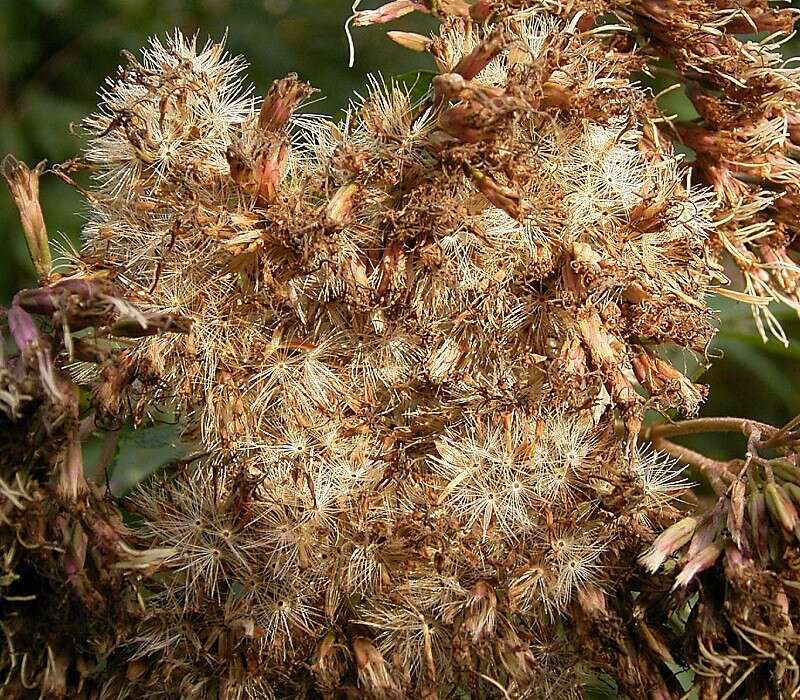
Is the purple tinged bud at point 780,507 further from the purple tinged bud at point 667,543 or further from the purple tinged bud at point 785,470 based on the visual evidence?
the purple tinged bud at point 667,543

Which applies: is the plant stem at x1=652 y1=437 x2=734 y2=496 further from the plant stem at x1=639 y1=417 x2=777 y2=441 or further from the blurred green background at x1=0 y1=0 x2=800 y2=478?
the blurred green background at x1=0 y1=0 x2=800 y2=478

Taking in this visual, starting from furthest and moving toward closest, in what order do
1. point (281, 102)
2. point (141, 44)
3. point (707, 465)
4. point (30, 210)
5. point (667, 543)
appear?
point (141, 44) < point (707, 465) < point (30, 210) < point (281, 102) < point (667, 543)

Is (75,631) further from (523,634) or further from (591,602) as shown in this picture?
(591,602)

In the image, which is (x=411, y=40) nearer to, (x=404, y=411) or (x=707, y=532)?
(x=404, y=411)

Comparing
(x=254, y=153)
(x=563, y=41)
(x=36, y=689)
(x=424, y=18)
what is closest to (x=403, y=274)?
(x=254, y=153)

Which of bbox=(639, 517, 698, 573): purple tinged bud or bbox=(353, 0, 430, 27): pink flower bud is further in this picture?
bbox=(353, 0, 430, 27): pink flower bud

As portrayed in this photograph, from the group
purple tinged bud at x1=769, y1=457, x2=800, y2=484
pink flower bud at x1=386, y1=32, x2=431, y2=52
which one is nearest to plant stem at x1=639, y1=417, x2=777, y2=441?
purple tinged bud at x1=769, y1=457, x2=800, y2=484

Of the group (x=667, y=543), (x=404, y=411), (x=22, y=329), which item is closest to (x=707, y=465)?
(x=667, y=543)

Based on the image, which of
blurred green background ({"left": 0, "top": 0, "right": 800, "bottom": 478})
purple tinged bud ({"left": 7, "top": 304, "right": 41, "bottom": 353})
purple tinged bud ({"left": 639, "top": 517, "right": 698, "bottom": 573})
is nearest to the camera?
purple tinged bud ({"left": 7, "top": 304, "right": 41, "bottom": 353})
